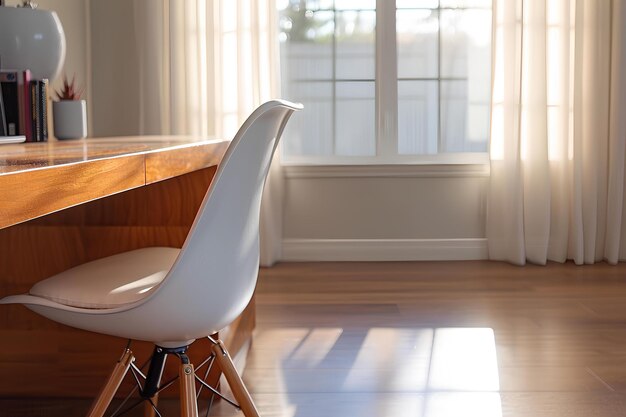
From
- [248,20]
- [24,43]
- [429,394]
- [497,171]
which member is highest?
[248,20]

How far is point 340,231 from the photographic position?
14.7ft

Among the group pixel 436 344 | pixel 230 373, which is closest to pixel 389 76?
pixel 436 344

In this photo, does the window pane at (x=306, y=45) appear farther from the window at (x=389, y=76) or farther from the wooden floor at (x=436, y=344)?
the wooden floor at (x=436, y=344)

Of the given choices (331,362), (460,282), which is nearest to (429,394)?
(331,362)

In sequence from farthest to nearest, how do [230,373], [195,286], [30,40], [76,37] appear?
[76,37]
[30,40]
[230,373]
[195,286]

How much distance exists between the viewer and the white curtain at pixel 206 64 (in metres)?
4.22

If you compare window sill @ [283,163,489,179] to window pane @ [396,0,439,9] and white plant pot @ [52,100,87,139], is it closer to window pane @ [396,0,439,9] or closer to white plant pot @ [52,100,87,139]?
window pane @ [396,0,439,9]

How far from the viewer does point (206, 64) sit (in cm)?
425

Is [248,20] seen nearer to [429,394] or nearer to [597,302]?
[597,302]

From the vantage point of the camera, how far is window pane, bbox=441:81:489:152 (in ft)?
14.5

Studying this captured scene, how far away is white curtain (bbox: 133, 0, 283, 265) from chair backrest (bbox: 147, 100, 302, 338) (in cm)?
275

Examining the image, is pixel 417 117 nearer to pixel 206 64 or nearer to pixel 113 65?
pixel 206 64

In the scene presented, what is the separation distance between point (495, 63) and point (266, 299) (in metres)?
1.72

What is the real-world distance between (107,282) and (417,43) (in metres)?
3.17
